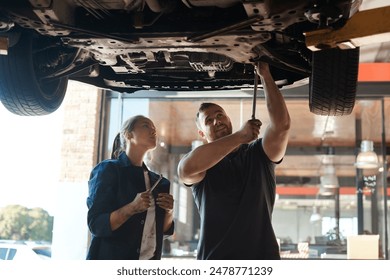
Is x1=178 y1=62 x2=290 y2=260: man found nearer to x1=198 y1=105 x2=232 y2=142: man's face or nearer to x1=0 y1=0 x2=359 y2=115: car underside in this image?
x1=198 y1=105 x2=232 y2=142: man's face

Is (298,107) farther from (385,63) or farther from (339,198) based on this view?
(339,198)

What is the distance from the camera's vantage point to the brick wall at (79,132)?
455cm

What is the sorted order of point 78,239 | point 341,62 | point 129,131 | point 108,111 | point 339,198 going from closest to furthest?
1. point 341,62
2. point 129,131
3. point 78,239
4. point 108,111
5. point 339,198

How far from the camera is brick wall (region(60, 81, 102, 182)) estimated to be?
455 cm

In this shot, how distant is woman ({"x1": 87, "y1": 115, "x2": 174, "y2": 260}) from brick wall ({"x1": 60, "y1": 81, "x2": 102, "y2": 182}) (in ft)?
8.87

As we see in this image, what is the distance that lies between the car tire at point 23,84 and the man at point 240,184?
56 centimetres

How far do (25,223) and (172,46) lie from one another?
10.1ft

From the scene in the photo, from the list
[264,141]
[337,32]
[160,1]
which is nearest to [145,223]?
[264,141]

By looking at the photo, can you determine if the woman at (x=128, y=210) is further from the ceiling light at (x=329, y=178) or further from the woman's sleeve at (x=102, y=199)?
the ceiling light at (x=329, y=178)

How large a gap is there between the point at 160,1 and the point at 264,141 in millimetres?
580

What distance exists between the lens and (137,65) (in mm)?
1870

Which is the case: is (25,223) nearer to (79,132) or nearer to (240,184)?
(79,132)

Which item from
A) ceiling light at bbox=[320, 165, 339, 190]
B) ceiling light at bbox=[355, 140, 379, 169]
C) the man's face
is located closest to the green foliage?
the man's face

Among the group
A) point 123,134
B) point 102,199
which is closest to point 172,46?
point 123,134
